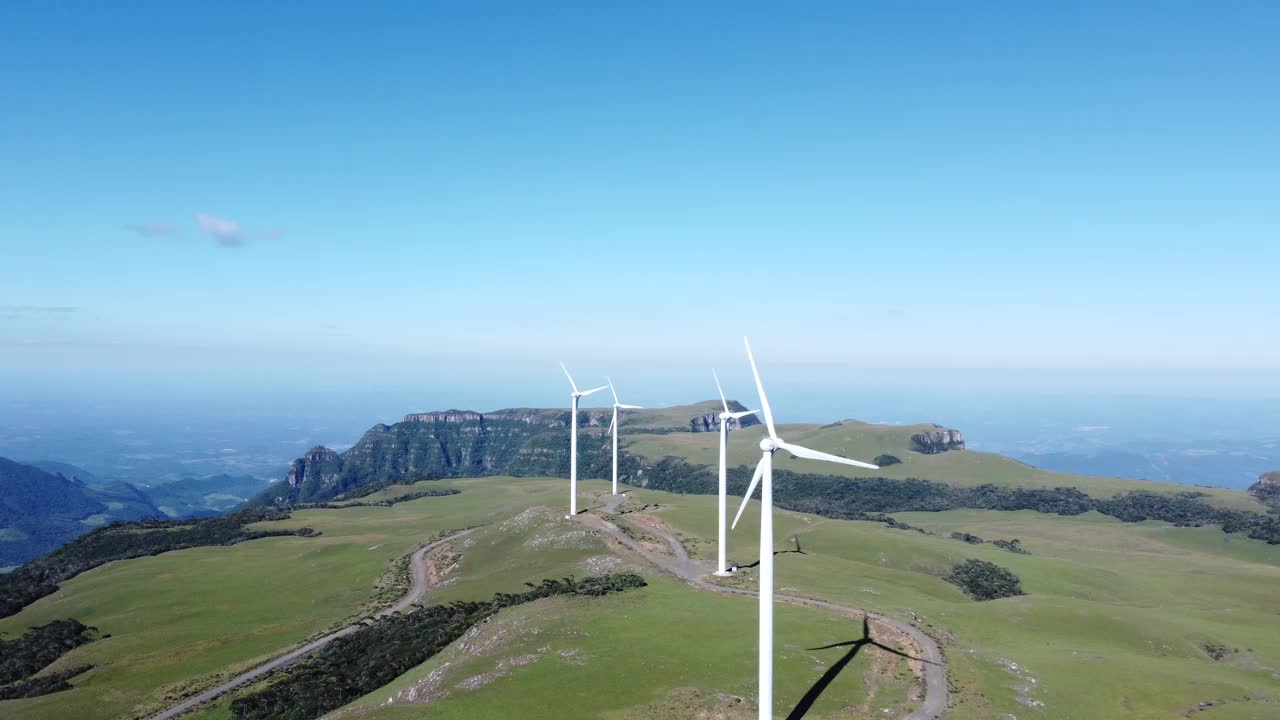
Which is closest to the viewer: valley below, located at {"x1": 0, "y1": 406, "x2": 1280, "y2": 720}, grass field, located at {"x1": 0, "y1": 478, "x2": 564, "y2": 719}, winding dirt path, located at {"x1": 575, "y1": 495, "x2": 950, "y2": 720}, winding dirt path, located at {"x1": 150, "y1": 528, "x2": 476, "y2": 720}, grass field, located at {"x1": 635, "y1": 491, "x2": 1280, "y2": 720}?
winding dirt path, located at {"x1": 575, "y1": 495, "x2": 950, "y2": 720}

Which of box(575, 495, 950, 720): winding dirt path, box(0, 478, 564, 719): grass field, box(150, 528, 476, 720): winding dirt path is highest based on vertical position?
box(575, 495, 950, 720): winding dirt path

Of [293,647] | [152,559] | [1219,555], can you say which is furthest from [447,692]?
[1219,555]

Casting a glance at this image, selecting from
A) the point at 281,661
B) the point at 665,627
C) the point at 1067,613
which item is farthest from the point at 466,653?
the point at 1067,613

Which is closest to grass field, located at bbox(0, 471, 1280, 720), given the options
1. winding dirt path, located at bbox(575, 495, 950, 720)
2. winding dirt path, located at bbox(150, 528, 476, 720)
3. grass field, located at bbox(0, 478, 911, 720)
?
grass field, located at bbox(0, 478, 911, 720)

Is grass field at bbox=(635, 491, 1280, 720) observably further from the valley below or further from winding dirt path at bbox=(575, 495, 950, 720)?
winding dirt path at bbox=(575, 495, 950, 720)

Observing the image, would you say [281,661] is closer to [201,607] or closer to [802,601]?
[201,607]

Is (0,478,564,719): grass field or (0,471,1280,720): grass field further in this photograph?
(0,478,564,719): grass field

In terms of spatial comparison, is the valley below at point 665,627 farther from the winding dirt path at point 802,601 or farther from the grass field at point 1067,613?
the grass field at point 1067,613

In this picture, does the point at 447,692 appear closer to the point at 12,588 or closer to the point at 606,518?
the point at 606,518
